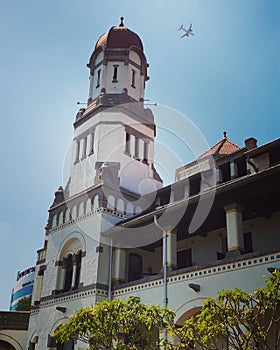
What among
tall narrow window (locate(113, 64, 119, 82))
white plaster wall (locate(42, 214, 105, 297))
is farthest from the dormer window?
white plaster wall (locate(42, 214, 105, 297))

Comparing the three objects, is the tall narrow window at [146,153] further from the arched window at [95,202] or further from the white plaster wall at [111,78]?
the arched window at [95,202]

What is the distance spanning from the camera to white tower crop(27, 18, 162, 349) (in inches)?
891

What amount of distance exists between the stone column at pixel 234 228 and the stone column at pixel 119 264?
23.3 ft

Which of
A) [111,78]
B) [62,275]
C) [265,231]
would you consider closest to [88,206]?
[62,275]

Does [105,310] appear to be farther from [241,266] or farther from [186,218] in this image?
[186,218]

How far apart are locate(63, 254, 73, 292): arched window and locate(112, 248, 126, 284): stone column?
340 centimetres

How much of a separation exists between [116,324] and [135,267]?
10.2m

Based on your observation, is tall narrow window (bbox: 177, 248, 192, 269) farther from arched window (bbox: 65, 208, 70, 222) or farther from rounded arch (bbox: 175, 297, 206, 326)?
arched window (bbox: 65, 208, 70, 222)

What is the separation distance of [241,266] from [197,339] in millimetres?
4553

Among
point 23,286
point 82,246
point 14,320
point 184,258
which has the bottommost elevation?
point 14,320

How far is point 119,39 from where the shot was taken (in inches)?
1192

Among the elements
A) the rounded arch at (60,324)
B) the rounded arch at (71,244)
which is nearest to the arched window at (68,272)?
the rounded arch at (71,244)

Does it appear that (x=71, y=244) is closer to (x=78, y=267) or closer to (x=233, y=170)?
(x=78, y=267)

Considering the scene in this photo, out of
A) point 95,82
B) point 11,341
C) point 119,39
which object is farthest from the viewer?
point 119,39
